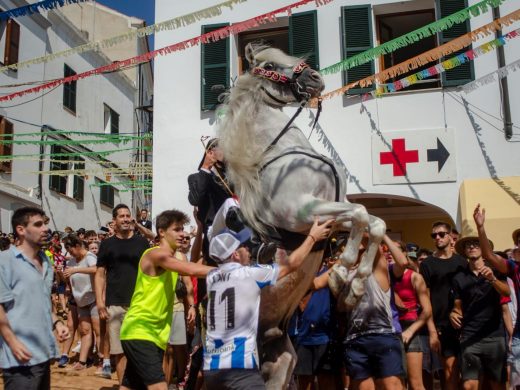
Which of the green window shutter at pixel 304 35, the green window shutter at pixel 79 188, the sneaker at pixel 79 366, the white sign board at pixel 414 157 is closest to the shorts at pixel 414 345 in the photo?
the sneaker at pixel 79 366

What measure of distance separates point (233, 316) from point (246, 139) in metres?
1.34

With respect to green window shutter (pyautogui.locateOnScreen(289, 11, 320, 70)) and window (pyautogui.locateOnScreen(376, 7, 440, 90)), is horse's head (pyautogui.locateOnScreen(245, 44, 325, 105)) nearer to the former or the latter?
green window shutter (pyautogui.locateOnScreen(289, 11, 320, 70))

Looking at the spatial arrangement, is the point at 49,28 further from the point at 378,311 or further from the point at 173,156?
the point at 378,311

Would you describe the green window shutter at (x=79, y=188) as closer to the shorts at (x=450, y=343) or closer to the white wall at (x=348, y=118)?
the white wall at (x=348, y=118)

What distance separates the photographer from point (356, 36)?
10.8 metres

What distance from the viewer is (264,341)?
413 cm

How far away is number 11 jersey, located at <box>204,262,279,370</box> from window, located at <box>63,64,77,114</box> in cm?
2000

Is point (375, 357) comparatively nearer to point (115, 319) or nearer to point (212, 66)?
point (115, 319)

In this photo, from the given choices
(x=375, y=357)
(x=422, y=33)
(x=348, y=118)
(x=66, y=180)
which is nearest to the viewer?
(x=375, y=357)

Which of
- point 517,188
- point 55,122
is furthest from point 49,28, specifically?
point 517,188

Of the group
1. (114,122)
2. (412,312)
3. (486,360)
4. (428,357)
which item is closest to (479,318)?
(486,360)

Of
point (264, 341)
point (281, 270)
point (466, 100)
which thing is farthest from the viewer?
point (466, 100)

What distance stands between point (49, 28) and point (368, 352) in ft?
64.9

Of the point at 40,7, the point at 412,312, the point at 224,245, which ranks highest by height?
the point at 40,7
